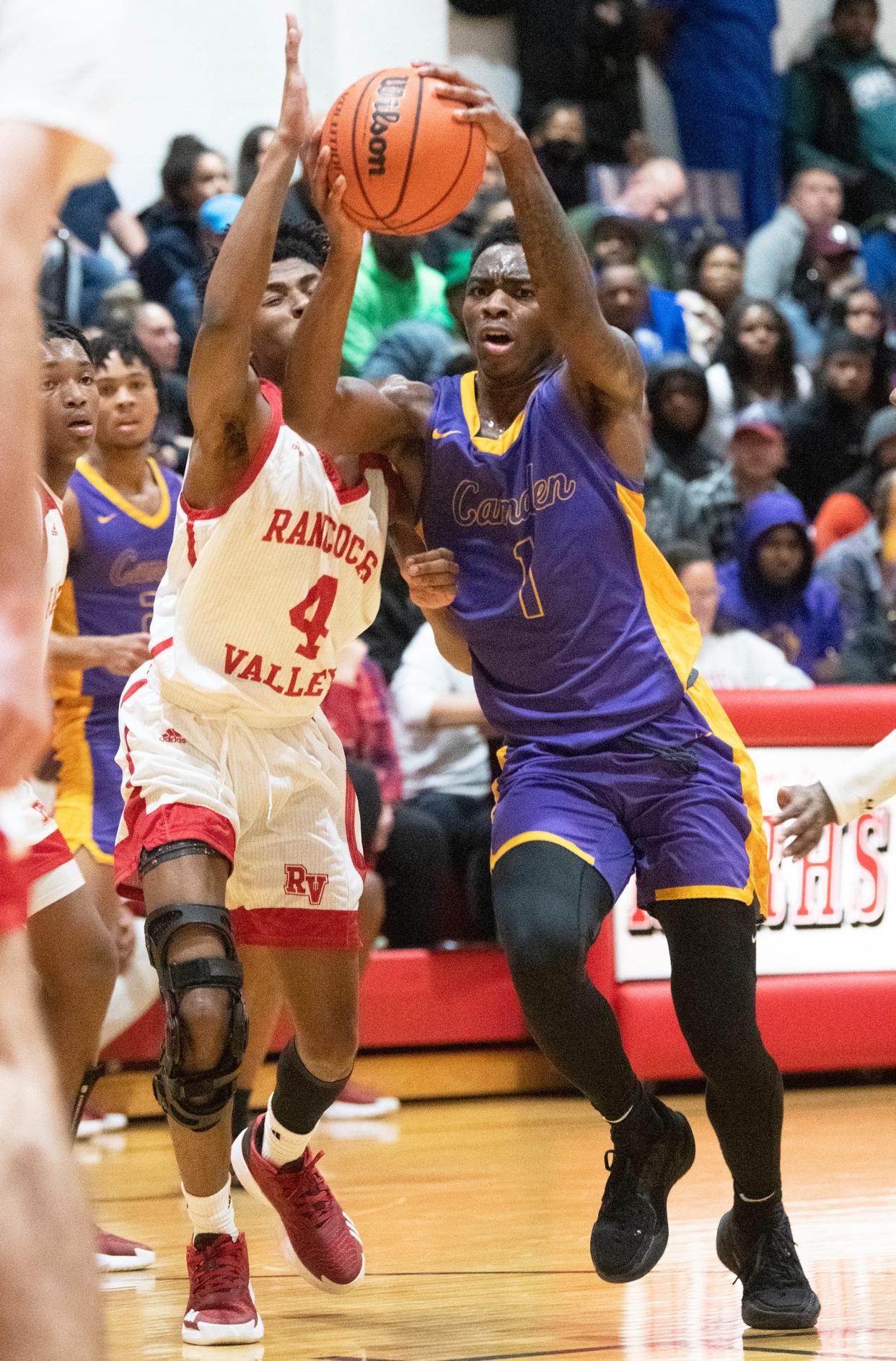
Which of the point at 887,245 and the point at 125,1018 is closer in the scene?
the point at 125,1018

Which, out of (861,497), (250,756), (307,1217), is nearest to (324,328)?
(250,756)

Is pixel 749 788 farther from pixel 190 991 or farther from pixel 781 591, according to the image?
pixel 781 591

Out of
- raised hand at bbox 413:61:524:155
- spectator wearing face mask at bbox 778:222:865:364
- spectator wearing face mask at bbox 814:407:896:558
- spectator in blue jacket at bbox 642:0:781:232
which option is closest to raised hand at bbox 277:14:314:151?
raised hand at bbox 413:61:524:155

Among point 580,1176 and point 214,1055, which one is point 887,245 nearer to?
point 580,1176

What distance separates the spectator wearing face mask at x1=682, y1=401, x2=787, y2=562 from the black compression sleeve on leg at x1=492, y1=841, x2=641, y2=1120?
15.7 feet

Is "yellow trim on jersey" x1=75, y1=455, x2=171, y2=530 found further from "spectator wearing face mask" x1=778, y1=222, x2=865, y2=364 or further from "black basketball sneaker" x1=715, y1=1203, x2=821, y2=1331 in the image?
"spectator wearing face mask" x1=778, y1=222, x2=865, y2=364

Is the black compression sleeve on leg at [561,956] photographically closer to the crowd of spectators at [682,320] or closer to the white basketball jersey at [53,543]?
the white basketball jersey at [53,543]

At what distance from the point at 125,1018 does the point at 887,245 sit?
7.90 meters

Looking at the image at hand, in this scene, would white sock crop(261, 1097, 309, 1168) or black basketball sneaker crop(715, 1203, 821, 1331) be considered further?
white sock crop(261, 1097, 309, 1168)

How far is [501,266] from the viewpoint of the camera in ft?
13.0

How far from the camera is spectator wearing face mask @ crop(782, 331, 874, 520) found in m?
9.52

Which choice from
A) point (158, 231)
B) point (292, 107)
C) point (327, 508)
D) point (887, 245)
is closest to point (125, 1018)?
point (327, 508)

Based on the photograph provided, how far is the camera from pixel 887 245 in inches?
472

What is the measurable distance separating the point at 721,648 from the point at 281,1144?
3683 mm
